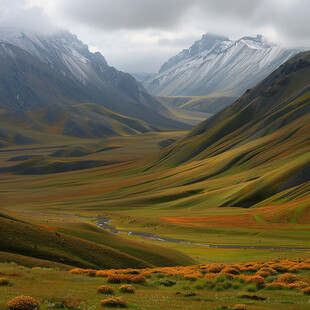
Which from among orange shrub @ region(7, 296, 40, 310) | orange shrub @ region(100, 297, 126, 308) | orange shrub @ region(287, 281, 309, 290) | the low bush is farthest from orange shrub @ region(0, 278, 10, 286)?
orange shrub @ region(287, 281, 309, 290)

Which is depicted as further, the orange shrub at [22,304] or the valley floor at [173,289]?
the valley floor at [173,289]

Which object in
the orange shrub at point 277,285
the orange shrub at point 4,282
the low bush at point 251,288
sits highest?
the orange shrub at point 277,285

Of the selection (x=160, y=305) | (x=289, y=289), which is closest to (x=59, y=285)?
(x=160, y=305)

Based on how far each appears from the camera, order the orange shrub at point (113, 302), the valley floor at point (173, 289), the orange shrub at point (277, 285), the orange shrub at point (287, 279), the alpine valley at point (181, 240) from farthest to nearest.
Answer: the orange shrub at point (287, 279)
the orange shrub at point (277, 285)
the alpine valley at point (181, 240)
the valley floor at point (173, 289)
the orange shrub at point (113, 302)

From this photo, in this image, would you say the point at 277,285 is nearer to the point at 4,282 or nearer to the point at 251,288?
the point at 251,288

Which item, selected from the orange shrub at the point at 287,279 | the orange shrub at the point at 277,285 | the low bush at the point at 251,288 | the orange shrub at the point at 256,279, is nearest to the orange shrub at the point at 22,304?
the low bush at the point at 251,288

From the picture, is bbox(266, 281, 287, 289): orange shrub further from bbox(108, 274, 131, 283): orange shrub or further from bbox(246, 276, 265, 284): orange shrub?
bbox(108, 274, 131, 283): orange shrub

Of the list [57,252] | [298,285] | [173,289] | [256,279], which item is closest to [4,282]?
[173,289]

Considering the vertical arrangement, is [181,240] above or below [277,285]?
below

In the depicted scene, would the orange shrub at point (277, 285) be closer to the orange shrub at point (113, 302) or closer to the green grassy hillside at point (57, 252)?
the orange shrub at point (113, 302)

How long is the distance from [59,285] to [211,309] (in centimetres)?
1266

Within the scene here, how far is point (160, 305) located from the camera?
71.3 feet

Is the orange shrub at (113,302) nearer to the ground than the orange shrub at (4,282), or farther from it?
farther from it

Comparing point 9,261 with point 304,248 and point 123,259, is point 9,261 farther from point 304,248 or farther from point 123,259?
point 304,248
